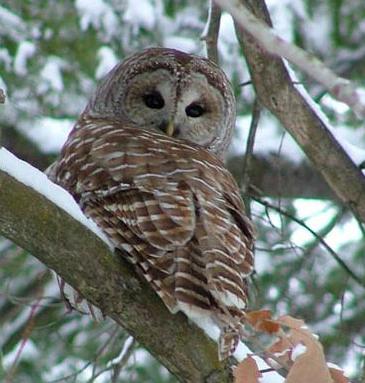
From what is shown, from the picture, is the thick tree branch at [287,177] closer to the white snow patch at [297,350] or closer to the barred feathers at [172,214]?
the barred feathers at [172,214]

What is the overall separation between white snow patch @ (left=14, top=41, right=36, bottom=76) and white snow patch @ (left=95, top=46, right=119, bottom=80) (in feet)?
1.55

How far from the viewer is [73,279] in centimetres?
294

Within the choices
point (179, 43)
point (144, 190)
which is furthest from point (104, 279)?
point (179, 43)

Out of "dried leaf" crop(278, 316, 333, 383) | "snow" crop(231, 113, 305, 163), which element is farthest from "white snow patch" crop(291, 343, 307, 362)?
"snow" crop(231, 113, 305, 163)

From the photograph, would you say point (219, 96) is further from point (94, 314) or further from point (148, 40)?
point (148, 40)

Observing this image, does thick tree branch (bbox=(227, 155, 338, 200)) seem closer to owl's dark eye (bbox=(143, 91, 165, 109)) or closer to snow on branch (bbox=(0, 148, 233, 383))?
owl's dark eye (bbox=(143, 91, 165, 109))

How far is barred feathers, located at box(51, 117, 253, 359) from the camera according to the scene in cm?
301

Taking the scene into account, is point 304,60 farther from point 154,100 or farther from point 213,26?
point 154,100

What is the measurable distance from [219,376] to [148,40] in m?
3.95

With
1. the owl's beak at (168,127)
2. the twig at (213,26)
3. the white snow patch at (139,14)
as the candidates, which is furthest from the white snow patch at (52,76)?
the twig at (213,26)

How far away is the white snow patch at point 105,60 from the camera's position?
6645 millimetres

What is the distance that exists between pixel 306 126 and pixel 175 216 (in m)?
1.15

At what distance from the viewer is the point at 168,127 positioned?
456 cm

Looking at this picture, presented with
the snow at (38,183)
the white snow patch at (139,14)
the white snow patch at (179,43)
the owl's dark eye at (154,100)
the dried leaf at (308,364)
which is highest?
the white snow patch at (179,43)
